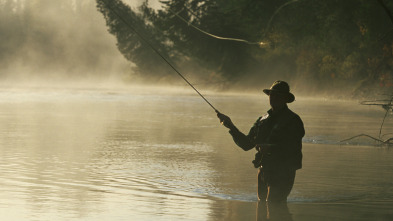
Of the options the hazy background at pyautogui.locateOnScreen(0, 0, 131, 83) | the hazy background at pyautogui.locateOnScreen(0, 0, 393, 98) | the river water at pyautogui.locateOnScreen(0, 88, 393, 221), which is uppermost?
the hazy background at pyautogui.locateOnScreen(0, 0, 131, 83)

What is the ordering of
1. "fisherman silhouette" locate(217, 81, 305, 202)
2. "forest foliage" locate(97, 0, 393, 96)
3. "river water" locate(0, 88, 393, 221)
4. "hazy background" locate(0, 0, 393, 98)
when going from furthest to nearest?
"hazy background" locate(0, 0, 393, 98)
"forest foliage" locate(97, 0, 393, 96)
"river water" locate(0, 88, 393, 221)
"fisherman silhouette" locate(217, 81, 305, 202)

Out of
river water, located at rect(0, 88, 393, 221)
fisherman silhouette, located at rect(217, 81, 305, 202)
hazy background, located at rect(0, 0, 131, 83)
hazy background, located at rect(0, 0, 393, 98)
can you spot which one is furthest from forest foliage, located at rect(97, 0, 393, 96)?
hazy background, located at rect(0, 0, 131, 83)

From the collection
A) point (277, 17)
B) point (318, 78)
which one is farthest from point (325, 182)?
point (318, 78)

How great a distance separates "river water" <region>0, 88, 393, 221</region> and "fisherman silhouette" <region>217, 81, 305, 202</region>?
26.5 inches

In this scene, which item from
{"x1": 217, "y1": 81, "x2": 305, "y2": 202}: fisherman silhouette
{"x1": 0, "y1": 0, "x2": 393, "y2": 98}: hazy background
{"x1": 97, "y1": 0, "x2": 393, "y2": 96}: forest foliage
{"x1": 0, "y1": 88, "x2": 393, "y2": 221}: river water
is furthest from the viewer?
{"x1": 0, "y1": 0, "x2": 393, "y2": 98}: hazy background

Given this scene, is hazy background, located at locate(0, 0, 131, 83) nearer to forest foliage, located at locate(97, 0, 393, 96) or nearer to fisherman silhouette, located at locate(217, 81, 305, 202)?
forest foliage, located at locate(97, 0, 393, 96)

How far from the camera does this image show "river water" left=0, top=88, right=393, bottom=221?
9.38 meters

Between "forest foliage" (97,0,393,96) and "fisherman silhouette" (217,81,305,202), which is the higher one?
"forest foliage" (97,0,393,96)

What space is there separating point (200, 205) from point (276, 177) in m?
1.46

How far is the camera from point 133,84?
94875mm

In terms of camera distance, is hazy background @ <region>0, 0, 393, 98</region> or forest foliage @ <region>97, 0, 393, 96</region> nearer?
forest foliage @ <region>97, 0, 393, 96</region>

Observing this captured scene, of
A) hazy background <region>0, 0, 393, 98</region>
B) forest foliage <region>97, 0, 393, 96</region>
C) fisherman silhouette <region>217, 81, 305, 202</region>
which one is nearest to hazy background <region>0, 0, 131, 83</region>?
hazy background <region>0, 0, 393, 98</region>

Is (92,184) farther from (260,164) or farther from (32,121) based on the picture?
(32,121)

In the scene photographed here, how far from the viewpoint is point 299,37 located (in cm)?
4388
